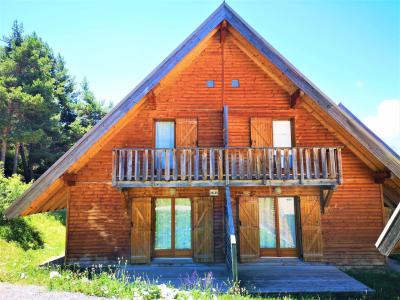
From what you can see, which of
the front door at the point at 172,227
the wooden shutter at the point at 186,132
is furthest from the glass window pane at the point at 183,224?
the wooden shutter at the point at 186,132

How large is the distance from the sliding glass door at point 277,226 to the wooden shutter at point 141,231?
4.00 m

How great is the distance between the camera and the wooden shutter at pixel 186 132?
1029 centimetres

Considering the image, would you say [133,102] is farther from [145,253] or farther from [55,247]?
[55,247]

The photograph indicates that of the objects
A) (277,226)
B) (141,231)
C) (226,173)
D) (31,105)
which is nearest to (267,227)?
(277,226)

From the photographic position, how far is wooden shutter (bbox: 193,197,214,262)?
9.61m

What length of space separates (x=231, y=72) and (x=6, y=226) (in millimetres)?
11483

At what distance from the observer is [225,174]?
29.0 ft

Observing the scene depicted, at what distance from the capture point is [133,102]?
8852 mm

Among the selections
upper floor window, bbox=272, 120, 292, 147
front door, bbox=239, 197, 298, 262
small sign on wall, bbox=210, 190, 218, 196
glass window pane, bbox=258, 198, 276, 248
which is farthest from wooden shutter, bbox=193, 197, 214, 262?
upper floor window, bbox=272, 120, 292, 147

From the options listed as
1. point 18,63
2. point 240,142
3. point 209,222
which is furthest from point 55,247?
point 18,63

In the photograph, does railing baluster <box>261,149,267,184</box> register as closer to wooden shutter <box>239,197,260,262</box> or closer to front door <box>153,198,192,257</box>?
wooden shutter <box>239,197,260,262</box>

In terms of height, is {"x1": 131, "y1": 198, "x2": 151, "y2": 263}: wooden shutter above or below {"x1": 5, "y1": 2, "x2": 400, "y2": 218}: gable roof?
below

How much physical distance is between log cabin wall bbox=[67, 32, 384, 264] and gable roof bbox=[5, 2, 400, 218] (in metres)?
1.23

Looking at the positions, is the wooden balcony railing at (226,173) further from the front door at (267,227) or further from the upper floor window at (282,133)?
the upper floor window at (282,133)
